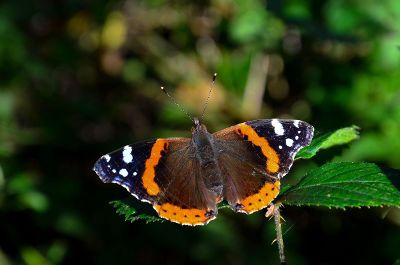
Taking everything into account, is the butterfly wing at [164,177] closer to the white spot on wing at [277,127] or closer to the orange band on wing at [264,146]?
the orange band on wing at [264,146]

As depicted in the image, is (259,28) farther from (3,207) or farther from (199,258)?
(3,207)

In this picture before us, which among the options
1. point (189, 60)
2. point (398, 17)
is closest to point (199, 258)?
point (189, 60)

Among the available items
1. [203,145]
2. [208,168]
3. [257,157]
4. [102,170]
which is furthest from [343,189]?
[102,170]

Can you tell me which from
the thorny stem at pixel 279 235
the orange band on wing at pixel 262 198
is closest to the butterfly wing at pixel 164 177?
the orange band on wing at pixel 262 198

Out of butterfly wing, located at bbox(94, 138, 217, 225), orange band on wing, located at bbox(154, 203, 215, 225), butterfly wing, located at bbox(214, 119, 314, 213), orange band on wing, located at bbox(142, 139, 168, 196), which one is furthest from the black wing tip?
butterfly wing, located at bbox(214, 119, 314, 213)

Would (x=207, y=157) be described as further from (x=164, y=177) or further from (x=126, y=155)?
(x=126, y=155)

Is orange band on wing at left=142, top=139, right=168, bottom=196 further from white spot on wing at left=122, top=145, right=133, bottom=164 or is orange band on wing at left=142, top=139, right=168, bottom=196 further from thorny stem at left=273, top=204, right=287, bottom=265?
thorny stem at left=273, top=204, right=287, bottom=265
